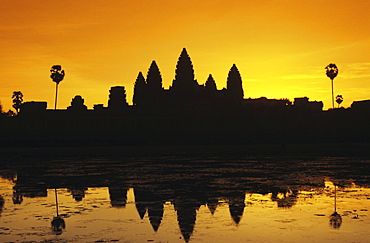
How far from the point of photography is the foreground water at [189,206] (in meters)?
12.2

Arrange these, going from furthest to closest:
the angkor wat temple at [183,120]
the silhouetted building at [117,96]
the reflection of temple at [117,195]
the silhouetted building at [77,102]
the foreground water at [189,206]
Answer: the silhouetted building at [117,96], the silhouetted building at [77,102], the angkor wat temple at [183,120], the reflection of temple at [117,195], the foreground water at [189,206]

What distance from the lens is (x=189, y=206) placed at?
1623cm

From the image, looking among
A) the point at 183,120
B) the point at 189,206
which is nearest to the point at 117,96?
the point at 183,120

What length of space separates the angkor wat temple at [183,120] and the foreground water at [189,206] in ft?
129

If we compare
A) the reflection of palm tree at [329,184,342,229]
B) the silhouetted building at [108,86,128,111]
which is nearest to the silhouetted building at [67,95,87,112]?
the silhouetted building at [108,86,128,111]

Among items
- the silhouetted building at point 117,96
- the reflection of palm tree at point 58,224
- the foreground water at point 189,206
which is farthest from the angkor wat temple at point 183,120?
the reflection of palm tree at point 58,224

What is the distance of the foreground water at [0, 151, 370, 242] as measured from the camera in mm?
12242

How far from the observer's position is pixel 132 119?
95312 millimetres

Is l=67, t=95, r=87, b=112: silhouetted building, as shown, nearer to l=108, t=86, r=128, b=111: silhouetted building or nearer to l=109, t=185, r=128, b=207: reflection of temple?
l=108, t=86, r=128, b=111: silhouetted building

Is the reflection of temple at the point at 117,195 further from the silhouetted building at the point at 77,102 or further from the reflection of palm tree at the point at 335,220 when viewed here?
the silhouetted building at the point at 77,102

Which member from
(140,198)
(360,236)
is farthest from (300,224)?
(140,198)

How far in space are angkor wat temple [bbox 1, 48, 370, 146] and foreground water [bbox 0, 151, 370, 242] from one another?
1548 inches

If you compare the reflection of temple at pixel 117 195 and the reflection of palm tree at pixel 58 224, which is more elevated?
the reflection of temple at pixel 117 195

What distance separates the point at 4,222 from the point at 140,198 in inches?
217
